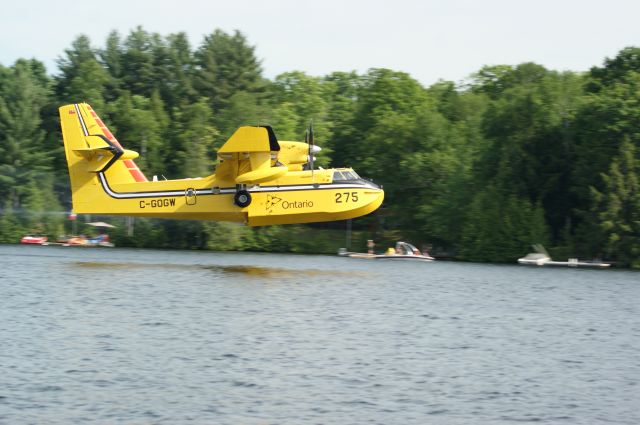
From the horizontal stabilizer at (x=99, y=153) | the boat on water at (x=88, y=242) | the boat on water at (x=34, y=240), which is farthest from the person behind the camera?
the boat on water at (x=34, y=240)

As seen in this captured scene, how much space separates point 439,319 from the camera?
2389 centimetres

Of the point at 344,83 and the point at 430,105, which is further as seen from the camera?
the point at 344,83

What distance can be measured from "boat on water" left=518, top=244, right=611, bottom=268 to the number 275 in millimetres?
20098

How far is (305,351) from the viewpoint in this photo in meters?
18.6

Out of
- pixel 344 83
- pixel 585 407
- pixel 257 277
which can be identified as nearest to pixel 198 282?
pixel 257 277

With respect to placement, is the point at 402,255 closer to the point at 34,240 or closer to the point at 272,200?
the point at 272,200

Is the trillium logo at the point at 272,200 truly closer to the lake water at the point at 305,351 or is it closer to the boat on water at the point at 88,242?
the lake water at the point at 305,351

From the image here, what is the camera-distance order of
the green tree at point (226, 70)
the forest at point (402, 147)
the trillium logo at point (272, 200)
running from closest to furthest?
the trillium logo at point (272, 200), the forest at point (402, 147), the green tree at point (226, 70)

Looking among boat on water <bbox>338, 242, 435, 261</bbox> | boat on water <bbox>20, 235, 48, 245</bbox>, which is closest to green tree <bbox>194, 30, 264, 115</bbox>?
boat on water <bbox>20, 235, 48, 245</bbox>

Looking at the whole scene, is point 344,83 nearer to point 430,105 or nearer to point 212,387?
point 430,105

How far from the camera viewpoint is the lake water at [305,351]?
1419 cm

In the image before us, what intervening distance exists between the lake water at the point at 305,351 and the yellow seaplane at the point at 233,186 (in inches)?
113

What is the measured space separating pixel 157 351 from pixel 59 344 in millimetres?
1929

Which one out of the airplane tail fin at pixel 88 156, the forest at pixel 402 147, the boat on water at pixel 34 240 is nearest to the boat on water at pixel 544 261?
the forest at pixel 402 147
